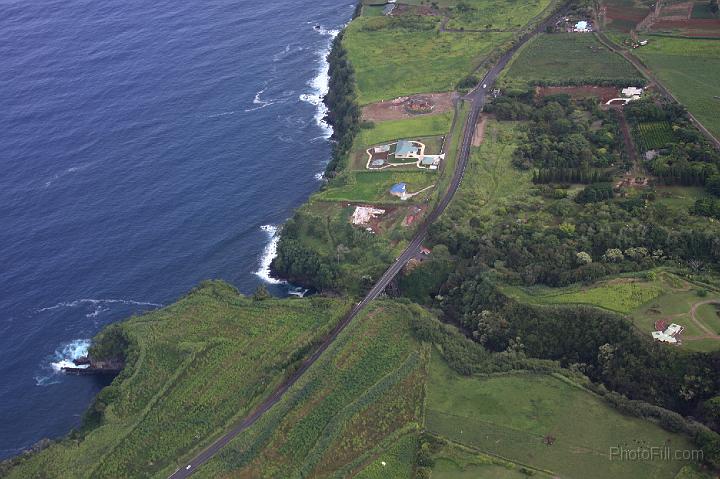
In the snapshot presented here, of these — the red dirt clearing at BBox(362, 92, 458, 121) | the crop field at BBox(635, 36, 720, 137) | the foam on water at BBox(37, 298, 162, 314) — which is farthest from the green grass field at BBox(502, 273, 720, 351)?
A: the red dirt clearing at BBox(362, 92, 458, 121)

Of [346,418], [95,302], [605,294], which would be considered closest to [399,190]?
[605,294]

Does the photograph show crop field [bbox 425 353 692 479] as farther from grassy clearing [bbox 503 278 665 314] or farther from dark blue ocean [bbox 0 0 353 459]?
dark blue ocean [bbox 0 0 353 459]

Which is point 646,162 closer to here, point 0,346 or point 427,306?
point 427,306

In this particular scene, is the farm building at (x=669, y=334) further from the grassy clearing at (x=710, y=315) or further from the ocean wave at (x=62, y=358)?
the ocean wave at (x=62, y=358)

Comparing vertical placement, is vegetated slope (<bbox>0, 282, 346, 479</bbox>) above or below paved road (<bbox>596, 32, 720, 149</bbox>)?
below

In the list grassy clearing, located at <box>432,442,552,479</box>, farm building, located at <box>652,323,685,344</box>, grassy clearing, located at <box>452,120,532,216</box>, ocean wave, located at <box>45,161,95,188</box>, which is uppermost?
ocean wave, located at <box>45,161,95,188</box>

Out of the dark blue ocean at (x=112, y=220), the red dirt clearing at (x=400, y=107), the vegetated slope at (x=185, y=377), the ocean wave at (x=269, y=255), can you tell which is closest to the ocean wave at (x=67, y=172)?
the dark blue ocean at (x=112, y=220)

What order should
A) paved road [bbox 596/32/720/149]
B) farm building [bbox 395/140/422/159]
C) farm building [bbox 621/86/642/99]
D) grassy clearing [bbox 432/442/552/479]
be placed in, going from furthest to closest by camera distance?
farm building [bbox 621/86/642/99], farm building [bbox 395/140/422/159], paved road [bbox 596/32/720/149], grassy clearing [bbox 432/442/552/479]
